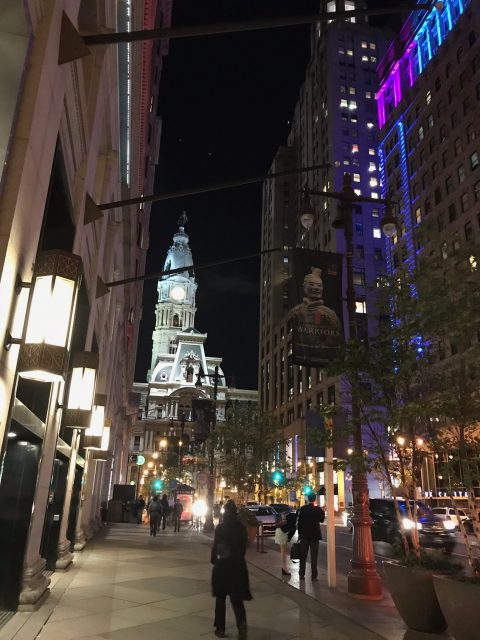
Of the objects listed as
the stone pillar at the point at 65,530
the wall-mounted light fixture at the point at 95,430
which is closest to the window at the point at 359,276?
the wall-mounted light fixture at the point at 95,430

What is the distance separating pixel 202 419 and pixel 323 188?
192 ft

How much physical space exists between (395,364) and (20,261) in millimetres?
7153

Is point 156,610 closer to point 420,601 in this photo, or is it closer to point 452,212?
point 420,601

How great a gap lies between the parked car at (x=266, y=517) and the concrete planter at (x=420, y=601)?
21536 mm

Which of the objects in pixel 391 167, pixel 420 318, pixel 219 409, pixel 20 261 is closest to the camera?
pixel 20 261

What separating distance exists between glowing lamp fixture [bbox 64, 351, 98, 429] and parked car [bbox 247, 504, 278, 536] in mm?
20626

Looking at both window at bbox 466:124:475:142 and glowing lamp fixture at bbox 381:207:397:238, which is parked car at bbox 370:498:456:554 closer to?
glowing lamp fixture at bbox 381:207:397:238

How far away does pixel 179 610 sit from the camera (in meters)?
8.98

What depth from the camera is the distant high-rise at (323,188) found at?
74688 mm

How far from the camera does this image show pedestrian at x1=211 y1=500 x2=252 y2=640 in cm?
725

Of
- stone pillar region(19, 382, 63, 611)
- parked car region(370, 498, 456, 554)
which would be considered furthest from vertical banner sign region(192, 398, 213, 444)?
stone pillar region(19, 382, 63, 611)

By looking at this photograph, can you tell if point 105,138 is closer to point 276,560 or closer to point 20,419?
point 20,419

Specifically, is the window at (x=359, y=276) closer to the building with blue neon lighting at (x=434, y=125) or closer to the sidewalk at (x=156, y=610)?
the building with blue neon lighting at (x=434, y=125)

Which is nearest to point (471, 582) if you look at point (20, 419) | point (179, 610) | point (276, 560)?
point (179, 610)
